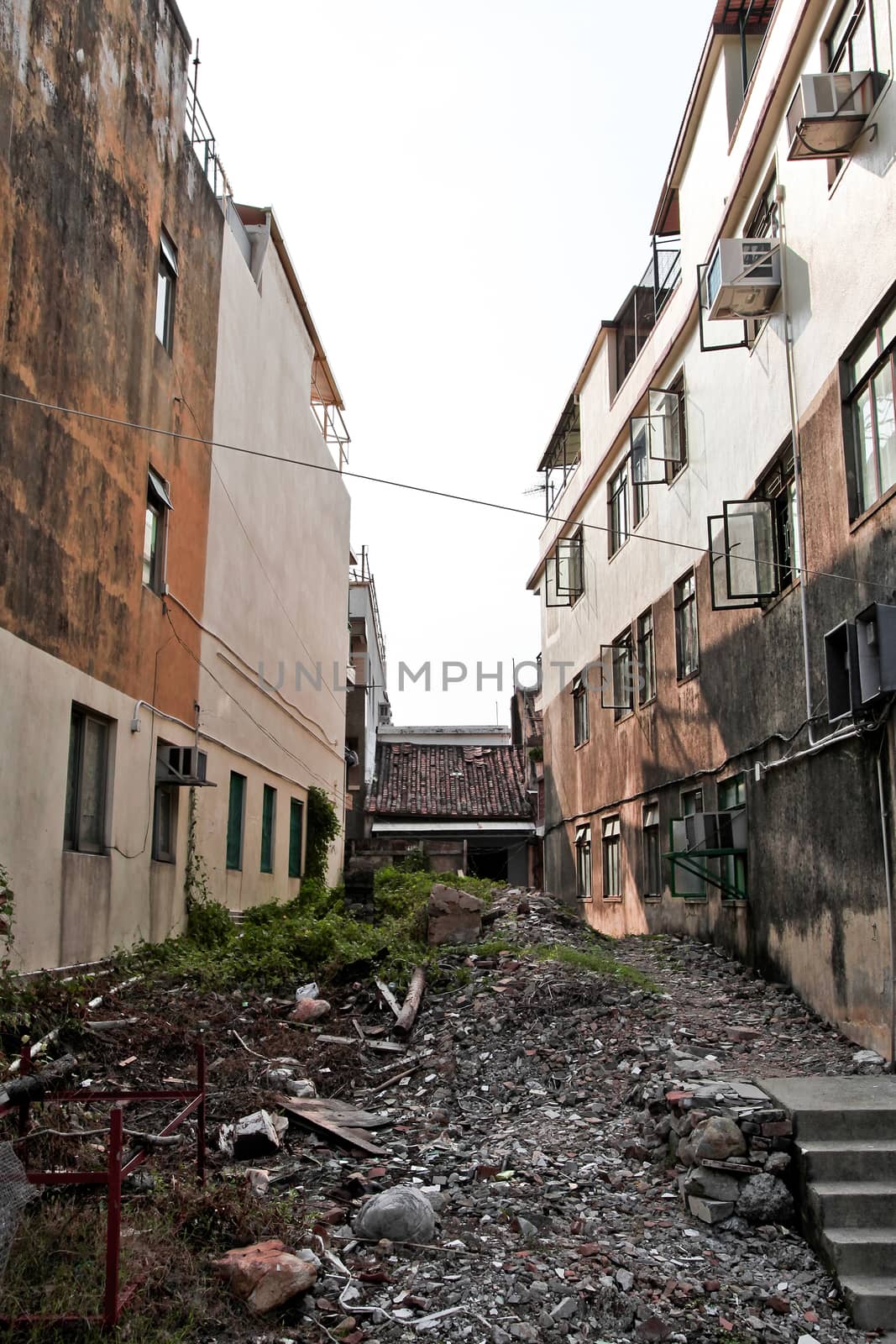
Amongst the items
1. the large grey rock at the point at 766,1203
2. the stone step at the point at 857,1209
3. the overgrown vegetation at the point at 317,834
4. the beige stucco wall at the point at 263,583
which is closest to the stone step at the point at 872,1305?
the stone step at the point at 857,1209

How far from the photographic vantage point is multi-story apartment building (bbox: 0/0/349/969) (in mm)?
9188

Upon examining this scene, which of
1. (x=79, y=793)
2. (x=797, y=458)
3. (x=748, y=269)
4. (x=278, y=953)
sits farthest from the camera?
(x=278, y=953)

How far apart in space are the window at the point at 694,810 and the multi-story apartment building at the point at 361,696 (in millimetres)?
16884

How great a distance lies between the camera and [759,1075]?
7.55 m

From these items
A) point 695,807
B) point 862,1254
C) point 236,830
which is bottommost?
point 862,1254

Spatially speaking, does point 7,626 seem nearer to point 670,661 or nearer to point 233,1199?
point 233,1199

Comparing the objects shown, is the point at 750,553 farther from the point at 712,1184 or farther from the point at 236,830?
the point at 236,830

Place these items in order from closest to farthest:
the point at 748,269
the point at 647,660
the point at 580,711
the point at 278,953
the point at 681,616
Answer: the point at 748,269 → the point at 278,953 → the point at 681,616 → the point at 647,660 → the point at 580,711

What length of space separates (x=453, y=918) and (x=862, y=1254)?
8121mm

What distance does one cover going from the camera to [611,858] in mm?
19516

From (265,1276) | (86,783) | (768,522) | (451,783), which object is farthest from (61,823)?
(451,783)

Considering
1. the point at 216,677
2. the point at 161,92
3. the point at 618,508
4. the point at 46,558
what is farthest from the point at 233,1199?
the point at 618,508

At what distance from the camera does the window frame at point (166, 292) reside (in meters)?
13.0

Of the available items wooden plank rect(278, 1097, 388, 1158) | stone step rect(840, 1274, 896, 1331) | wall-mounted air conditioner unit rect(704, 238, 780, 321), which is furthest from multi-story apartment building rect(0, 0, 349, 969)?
stone step rect(840, 1274, 896, 1331)
